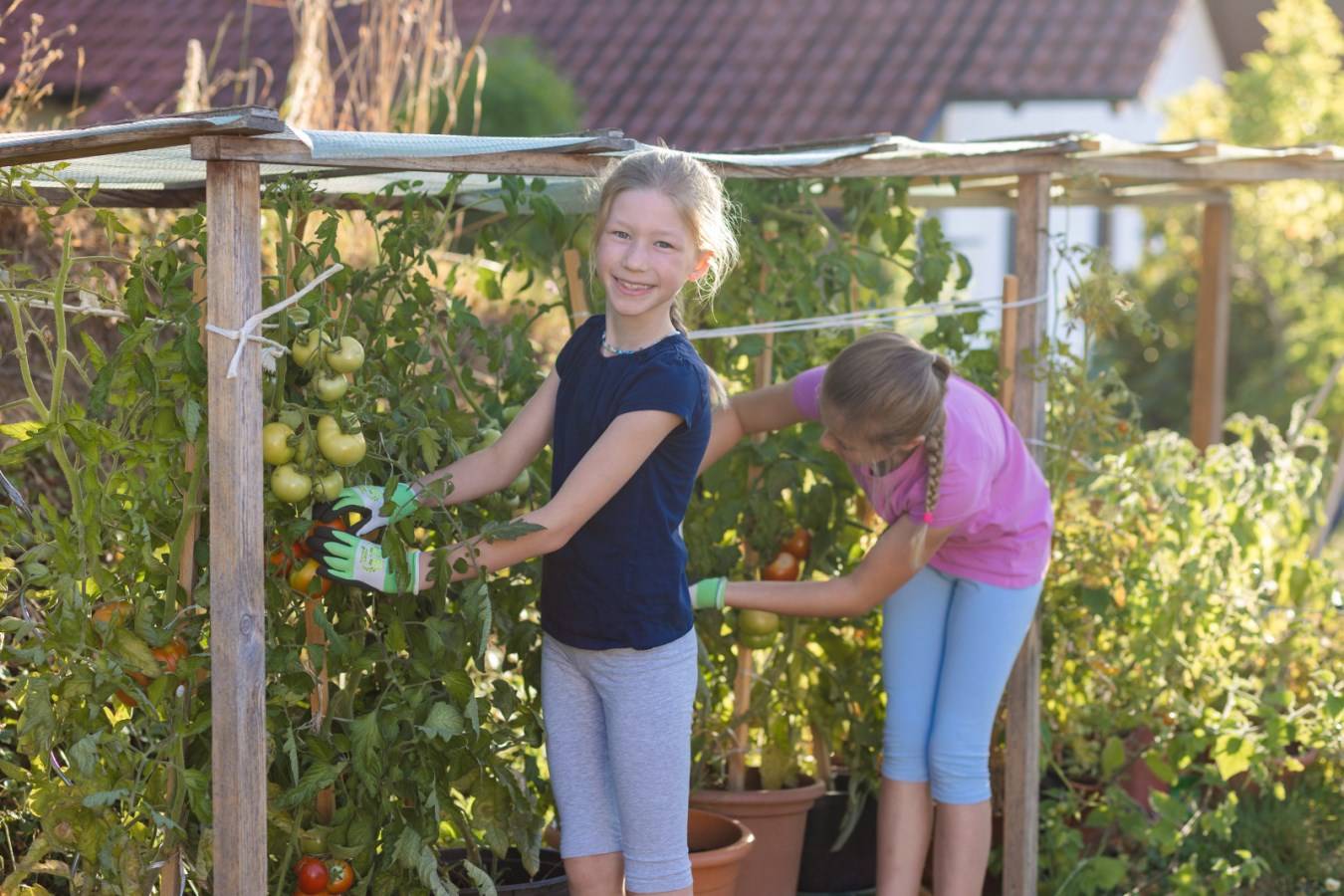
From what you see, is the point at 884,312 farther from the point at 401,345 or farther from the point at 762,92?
the point at 762,92

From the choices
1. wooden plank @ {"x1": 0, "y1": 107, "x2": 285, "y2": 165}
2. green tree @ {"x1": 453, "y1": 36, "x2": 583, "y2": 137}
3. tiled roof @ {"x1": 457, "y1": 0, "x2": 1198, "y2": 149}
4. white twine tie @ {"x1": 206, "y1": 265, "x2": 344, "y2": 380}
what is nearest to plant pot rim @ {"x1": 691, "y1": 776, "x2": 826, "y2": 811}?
white twine tie @ {"x1": 206, "y1": 265, "x2": 344, "y2": 380}

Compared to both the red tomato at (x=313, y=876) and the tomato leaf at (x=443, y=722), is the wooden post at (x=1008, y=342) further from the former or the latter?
the red tomato at (x=313, y=876)

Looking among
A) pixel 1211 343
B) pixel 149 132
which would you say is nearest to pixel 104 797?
pixel 149 132

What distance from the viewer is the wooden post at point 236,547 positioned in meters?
2.26

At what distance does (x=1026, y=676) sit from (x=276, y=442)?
177cm

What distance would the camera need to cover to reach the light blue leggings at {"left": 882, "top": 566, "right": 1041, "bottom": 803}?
311 centimetres

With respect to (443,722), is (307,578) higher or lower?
higher

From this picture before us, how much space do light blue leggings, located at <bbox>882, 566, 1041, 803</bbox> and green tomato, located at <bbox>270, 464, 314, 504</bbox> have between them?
4.13 ft

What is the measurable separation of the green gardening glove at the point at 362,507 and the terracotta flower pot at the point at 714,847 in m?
0.86

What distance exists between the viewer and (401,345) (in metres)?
2.73

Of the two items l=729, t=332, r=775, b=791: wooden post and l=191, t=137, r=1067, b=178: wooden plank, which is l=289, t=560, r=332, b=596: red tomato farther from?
l=729, t=332, r=775, b=791: wooden post

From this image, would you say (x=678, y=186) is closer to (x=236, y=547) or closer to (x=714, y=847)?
(x=236, y=547)

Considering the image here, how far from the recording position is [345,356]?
95.5 inches

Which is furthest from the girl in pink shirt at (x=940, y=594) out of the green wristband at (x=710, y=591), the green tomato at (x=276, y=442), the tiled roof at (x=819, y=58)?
the tiled roof at (x=819, y=58)
